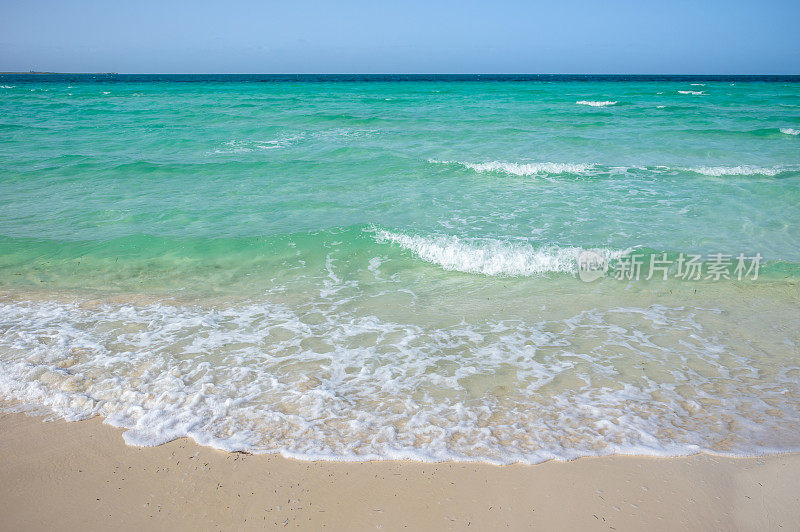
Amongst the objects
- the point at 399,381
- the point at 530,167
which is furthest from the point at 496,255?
the point at 530,167

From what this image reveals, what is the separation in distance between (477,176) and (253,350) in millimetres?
9093

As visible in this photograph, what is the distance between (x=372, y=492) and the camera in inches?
125

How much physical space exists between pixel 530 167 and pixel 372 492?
1146cm

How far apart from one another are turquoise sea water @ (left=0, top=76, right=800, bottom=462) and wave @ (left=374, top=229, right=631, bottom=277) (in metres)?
0.03

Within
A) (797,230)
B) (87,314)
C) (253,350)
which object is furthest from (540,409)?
(797,230)

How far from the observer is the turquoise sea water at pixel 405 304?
12.7ft

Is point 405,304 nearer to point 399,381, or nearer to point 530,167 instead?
point 399,381

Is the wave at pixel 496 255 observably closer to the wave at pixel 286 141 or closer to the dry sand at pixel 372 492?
the dry sand at pixel 372 492

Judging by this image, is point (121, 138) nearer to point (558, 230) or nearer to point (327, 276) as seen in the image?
point (327, 276)

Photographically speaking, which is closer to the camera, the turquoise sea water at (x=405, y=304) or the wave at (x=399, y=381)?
the wave at (x=399, y=381)

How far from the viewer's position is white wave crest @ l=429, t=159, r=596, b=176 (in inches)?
508

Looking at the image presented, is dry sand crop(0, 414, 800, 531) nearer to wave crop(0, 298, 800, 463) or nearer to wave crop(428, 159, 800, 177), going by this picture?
wave crop(0, 298, 800, 463)

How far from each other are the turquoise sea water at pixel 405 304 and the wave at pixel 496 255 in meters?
0.03

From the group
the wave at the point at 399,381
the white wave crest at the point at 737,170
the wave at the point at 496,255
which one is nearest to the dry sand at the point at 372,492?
the wave at the point at 399,381
